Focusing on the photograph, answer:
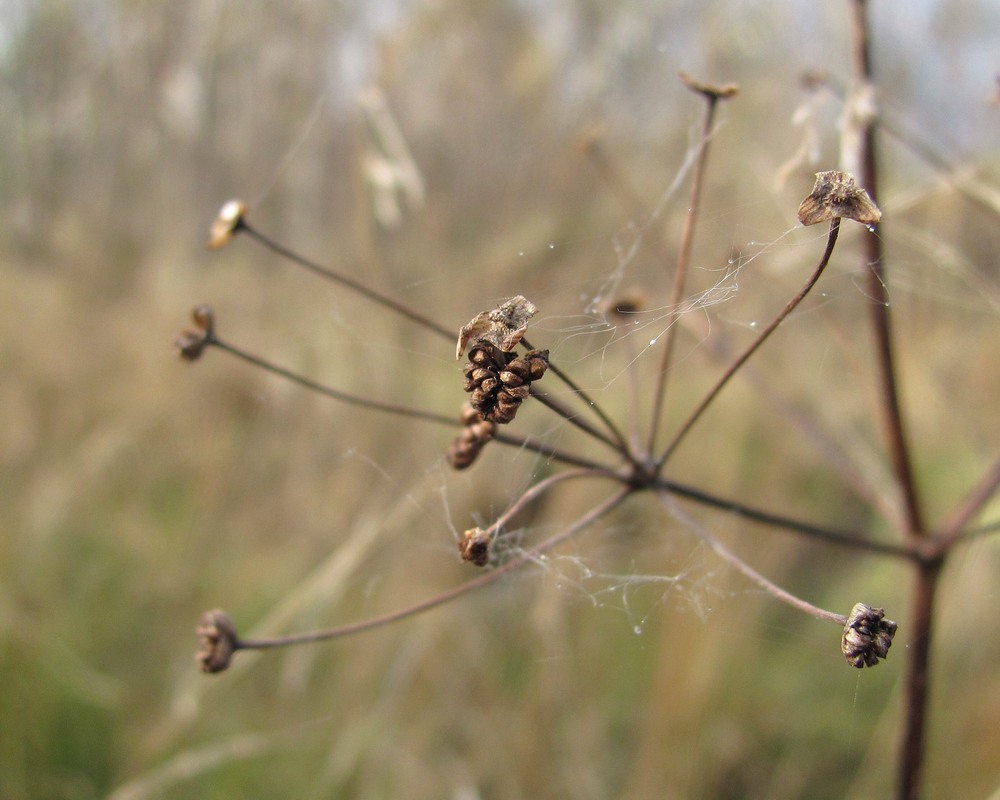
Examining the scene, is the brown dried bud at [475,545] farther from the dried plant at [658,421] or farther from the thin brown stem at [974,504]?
the thin brown stem at [974,504]

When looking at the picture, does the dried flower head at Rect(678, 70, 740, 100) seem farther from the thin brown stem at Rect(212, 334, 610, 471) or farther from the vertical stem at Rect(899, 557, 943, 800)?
the vertical stem at Rect(899, 557, 943, 800)

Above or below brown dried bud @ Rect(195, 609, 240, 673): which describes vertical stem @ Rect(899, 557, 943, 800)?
above

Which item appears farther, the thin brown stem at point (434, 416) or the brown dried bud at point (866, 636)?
the thin brown stem at point (434, 416)

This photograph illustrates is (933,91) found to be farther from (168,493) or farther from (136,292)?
(136,292)

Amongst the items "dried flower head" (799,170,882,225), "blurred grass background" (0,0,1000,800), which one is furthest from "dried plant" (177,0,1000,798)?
"blurred grass background" (0,0,1000,800)

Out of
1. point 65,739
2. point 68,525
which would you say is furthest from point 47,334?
point 65,739

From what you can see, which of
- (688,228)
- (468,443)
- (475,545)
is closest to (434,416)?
(468,443)

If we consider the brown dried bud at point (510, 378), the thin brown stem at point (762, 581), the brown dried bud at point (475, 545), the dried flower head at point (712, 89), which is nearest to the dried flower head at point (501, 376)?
the brown dried bud at point (510, 378)
